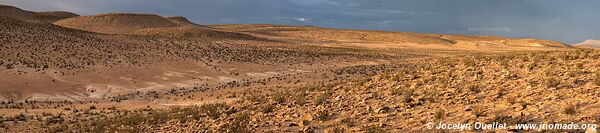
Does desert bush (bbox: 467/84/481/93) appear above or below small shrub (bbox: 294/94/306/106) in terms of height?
above

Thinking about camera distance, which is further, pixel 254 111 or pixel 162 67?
pixel 162 67

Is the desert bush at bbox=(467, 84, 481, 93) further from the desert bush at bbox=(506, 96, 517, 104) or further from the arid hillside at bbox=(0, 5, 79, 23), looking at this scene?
the arid hillside at bbox=(0, 5, 79, 23)

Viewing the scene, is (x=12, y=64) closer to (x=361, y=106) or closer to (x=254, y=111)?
(x=254, y=111)

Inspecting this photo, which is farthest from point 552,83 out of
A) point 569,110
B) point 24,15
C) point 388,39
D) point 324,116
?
point 24,15

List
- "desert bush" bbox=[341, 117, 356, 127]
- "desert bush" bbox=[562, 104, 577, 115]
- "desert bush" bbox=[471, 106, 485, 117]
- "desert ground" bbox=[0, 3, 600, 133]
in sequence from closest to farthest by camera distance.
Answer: "desert bush" bbox=[562, 104, 577, 115]
"desert bush" bbox=[471, 106, 485, 117]
"desert ground" bbox=[0, 3, 600, 133]
"desert bush" bbox=[341, 117, 356, 127]

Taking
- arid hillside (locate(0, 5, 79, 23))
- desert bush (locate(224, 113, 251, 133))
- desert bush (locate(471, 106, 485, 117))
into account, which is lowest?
desert bush (locate(224, 113, 251, 133))

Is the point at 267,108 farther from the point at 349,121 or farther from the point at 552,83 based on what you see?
the point at 552,83

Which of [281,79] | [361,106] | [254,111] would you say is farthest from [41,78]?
[361,106]

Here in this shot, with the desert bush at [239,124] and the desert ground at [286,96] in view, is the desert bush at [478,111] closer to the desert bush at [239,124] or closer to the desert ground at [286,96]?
the desert ground at [286,96]

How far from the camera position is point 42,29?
6003 cm

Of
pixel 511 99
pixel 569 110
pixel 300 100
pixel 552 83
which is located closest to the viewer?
pixel 569 110

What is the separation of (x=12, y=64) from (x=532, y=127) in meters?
42.1

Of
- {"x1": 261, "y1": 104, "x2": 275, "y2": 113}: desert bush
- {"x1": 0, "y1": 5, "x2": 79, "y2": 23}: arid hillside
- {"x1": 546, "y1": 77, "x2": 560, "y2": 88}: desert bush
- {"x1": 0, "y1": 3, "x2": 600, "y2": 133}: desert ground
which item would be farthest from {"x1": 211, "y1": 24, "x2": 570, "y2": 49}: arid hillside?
{"x1": 546, "y1": 77, "x2": 560, "y2": 88}: desert bush

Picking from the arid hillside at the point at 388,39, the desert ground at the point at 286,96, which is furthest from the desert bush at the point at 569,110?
the arid hillside at the point at 388,39
